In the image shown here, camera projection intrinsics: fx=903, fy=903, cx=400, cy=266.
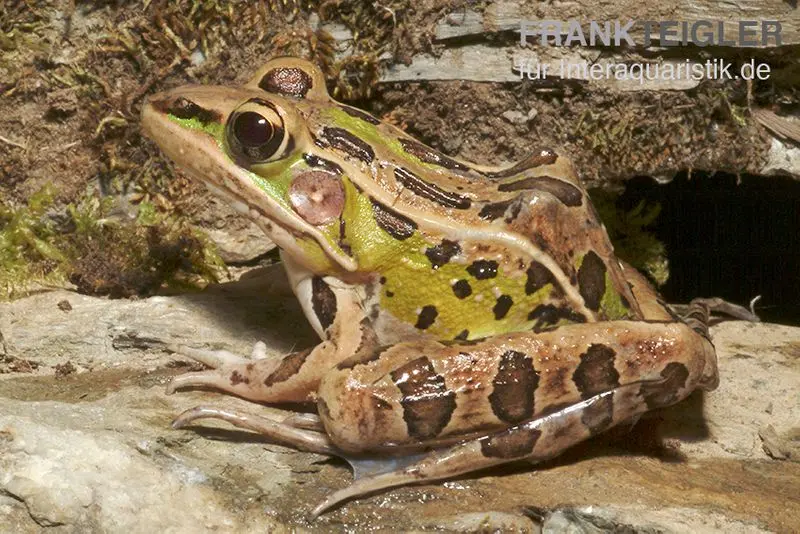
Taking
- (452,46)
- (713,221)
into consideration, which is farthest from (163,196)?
(713,221)

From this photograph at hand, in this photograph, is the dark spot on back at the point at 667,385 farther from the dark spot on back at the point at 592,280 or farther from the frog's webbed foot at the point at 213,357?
the frog's webbed foot at the point at 213,357

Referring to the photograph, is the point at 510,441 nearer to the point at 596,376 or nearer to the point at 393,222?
the point at 596,376

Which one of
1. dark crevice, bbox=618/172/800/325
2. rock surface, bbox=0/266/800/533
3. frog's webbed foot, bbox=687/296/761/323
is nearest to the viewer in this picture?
rock surface, bbox=0/266/800/533

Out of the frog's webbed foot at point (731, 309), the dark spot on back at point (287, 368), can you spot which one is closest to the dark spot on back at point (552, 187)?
the dark spot on back at point (287, 368)

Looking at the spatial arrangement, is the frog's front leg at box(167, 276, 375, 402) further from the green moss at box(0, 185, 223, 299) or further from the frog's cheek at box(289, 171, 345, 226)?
the green moss at box(0, 185, 223, 299)

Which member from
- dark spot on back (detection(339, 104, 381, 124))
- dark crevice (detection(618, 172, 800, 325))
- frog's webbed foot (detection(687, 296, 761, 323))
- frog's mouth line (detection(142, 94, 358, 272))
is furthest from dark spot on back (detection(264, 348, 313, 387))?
dark crevice (detection(618, 172, 800, 325))

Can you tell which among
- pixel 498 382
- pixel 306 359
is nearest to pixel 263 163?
pixel 306 359
